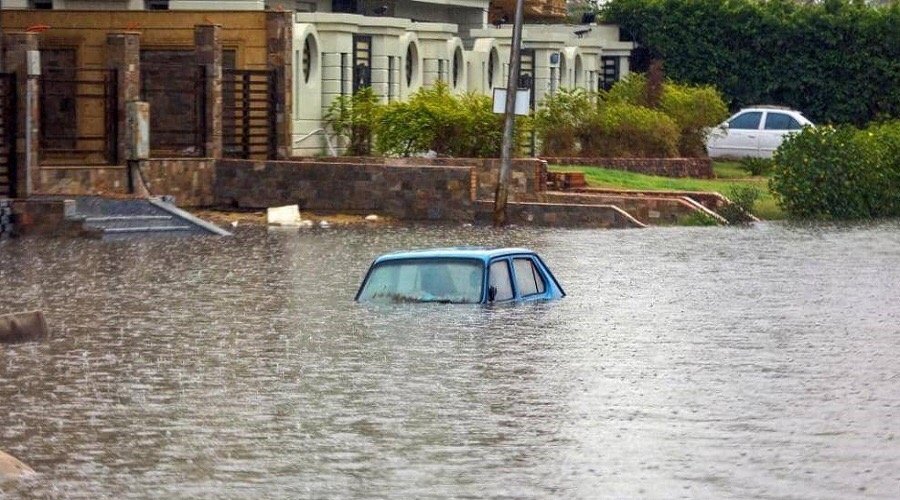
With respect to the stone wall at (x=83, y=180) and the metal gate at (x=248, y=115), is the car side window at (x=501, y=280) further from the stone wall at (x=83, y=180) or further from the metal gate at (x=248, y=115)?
the metal gate at (x=248, y=115)

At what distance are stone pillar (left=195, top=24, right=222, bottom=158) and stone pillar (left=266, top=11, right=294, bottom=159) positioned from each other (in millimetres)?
1945

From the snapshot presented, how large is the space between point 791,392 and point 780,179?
22.9 m

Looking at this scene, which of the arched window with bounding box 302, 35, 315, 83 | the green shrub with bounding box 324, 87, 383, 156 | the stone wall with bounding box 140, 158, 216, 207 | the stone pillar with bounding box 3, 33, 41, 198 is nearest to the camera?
the stone pillar with bounding box 3, 33, 41, 198

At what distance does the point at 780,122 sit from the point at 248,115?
651 inches

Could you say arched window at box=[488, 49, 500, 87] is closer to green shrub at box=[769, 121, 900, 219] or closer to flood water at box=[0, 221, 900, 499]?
green shrub at box=[769, 121, 900, 219]

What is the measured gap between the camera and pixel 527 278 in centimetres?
1942

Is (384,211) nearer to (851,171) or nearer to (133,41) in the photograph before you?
(133,41)

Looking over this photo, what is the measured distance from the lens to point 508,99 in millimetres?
32906

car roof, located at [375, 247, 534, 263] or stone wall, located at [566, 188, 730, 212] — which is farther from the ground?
car roof, located at [375, 247, 534, 263]

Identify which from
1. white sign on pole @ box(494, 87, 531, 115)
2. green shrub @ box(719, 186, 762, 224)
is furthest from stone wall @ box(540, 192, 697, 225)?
white sign on pole @ box(494, 87, 531, 115)

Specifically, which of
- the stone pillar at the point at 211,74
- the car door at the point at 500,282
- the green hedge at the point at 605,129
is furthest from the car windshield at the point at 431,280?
the green hedge at the point at 605,129

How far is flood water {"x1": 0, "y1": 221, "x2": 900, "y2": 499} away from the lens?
10555 mm

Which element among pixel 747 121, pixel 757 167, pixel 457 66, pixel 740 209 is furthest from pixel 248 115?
pixel 747 121

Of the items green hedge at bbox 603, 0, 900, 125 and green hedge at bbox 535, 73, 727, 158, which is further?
green hedge at bbox 603, 0, 900, 125
